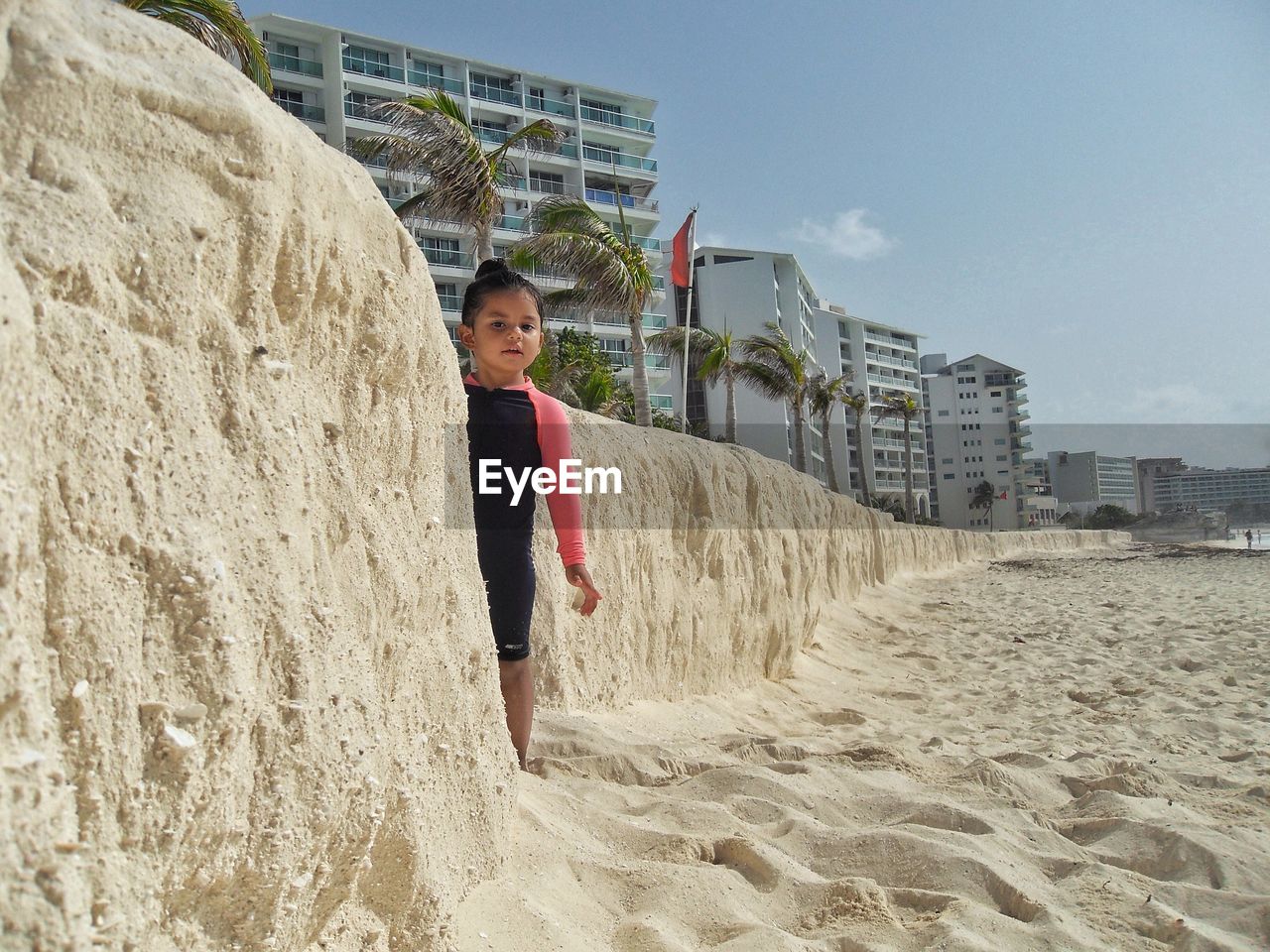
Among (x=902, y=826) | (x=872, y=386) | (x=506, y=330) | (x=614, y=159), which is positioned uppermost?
(x=614, y=159)

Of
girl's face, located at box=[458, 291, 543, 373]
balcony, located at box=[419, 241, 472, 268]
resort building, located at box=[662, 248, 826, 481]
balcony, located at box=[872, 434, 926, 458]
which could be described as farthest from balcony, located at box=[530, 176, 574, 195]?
girl's face, located at box=[458, 291, 543, 373]

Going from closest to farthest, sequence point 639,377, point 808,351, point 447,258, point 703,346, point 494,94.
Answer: point 639,377 → point 703,346 → point 447,258 → point 494,94 → point 808,351

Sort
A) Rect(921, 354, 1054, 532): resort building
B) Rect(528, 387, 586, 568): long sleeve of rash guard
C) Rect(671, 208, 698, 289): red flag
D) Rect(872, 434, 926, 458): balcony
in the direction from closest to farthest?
Rect(528, 387, 586, 568): long sleeve of rash guard
Rect(671, 208, 698, 289): red flag
Rect(872, 434, 926, 458): balcony
Rect(921, 354, 1054, 532): resort building

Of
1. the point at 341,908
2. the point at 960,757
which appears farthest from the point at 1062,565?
the point at 341,908

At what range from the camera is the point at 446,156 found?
14922 millimetres

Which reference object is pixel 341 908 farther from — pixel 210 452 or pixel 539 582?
pixel 539 582

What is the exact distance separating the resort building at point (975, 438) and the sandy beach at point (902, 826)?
80.7m

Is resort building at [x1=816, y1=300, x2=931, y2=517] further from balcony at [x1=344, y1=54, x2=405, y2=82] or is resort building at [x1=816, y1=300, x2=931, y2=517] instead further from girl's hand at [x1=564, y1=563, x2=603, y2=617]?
girl's hand at [x1=564, y1=563, x2=603, y2=617]

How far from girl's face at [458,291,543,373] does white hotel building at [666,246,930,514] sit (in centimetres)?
3959

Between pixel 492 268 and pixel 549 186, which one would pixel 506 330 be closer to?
pixel 492 268

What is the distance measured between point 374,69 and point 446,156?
28.8 metres

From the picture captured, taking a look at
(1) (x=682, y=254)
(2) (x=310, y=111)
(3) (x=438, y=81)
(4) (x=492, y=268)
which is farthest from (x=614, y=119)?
(4) (x=492, y=268)

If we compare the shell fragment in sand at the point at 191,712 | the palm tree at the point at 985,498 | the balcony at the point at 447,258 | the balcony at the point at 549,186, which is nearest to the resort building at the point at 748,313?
the balcony at the point at 549,186

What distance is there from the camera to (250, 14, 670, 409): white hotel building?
38.2m
